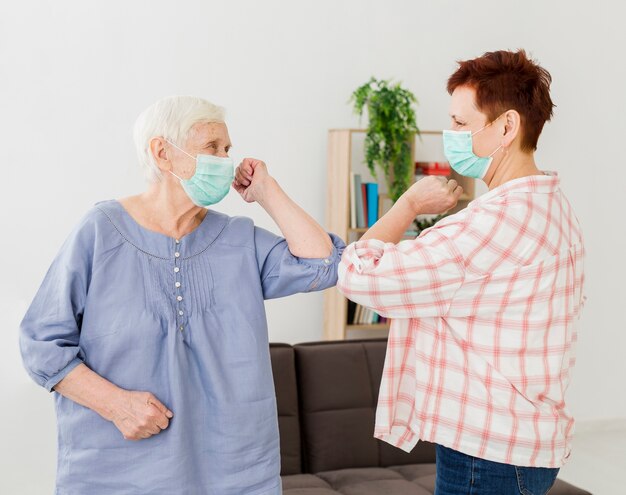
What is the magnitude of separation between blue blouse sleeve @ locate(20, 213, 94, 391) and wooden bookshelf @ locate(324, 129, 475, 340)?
289 cm

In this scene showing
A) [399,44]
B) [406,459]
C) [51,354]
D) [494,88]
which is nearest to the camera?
[51,354]

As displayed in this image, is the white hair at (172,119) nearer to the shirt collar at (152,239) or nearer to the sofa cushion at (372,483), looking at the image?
the shirt collar at (152,239)

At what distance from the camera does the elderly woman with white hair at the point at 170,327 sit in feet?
5.64

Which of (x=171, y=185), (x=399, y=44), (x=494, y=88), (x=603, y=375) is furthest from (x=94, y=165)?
(x=603, y=375)

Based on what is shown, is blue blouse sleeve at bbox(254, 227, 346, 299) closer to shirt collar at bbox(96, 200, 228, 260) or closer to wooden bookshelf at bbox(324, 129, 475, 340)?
shirt collar at bbox(96, 200, 228, 260)

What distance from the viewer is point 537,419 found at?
5.83ft

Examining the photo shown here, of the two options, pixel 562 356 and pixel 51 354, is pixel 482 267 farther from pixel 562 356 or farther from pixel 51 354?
pixel 51 354

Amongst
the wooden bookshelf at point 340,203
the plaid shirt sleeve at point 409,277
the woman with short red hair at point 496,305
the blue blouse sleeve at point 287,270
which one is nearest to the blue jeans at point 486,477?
the woman with short red hair at point 496,305

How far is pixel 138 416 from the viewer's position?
1.69 meters

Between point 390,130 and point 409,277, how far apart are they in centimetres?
287

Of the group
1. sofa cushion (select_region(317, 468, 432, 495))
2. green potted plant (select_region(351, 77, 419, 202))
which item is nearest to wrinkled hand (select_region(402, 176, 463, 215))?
sofa cushion (select_region(317, 468, 432, 495))

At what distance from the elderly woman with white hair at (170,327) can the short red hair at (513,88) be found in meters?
0.49

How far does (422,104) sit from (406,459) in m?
2.40

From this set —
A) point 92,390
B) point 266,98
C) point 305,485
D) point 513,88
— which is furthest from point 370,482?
point 266,98
